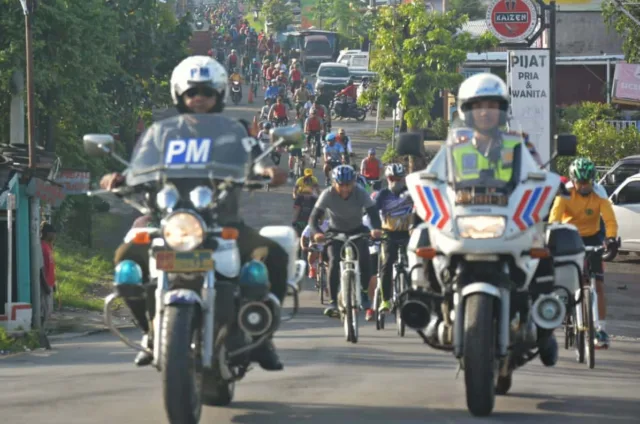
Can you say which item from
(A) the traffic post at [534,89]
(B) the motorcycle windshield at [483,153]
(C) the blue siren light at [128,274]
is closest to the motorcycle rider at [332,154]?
(A) the traffic post at [534,89]

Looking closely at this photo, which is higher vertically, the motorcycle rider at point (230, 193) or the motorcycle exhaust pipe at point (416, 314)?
the motorcycle rider at point (230, 193)

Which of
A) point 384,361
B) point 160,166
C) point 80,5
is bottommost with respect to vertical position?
point 384,361

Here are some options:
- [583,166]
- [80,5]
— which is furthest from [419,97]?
[583,166]

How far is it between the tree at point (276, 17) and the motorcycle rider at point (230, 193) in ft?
281

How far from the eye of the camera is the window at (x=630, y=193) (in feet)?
94.6

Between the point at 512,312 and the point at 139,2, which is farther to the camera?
the point at 139,2

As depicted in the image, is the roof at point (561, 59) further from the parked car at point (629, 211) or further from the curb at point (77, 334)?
the curb at point (77, 334)

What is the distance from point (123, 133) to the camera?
39.1 metres

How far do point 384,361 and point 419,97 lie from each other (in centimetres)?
3507

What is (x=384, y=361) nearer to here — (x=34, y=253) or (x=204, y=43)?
(x=34, y=253)

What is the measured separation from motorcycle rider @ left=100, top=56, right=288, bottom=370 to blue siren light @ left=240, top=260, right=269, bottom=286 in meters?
0.27

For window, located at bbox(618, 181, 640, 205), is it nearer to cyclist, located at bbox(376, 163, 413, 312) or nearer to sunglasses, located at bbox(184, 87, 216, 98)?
cyclist, located at bbox(376, 163, 413, 312)

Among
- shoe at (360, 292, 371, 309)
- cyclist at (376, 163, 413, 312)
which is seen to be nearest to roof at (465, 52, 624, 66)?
shoe at (360, 292, 371, 309)

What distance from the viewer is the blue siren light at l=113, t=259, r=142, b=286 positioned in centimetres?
938
